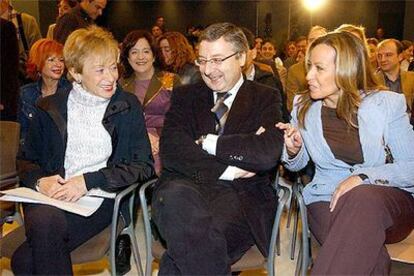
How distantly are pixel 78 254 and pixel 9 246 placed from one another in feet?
0.94

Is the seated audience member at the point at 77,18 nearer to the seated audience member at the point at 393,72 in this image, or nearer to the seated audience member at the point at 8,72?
the seated audience member at the point at 8,72

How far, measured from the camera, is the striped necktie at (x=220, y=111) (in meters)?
2.22

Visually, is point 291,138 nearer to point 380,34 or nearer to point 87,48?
point 87,48

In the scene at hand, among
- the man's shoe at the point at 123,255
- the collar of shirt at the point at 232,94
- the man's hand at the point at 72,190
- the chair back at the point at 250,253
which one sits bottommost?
the man's shoe at the point at 123,255

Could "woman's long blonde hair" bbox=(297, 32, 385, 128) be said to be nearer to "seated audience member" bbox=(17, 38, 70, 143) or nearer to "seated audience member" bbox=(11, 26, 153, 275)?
"seated audience member" bbox=(11, 26, 153, 275)

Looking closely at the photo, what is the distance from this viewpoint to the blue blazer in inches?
79.0

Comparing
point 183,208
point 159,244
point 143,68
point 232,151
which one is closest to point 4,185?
point 159,244

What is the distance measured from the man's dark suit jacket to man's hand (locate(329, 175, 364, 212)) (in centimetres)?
27

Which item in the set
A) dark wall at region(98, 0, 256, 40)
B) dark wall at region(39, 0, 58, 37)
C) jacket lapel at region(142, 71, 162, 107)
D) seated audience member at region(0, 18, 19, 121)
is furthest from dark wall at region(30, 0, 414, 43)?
jacket lapel at region(142, 71, 162, 107)

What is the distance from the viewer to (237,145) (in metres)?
2.05

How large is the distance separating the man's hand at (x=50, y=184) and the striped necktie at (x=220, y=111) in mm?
725

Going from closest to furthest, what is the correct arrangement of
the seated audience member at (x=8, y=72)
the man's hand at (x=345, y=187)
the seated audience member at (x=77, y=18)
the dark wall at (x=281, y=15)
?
the man's hand at (x=345, y=187) → the seated audience member at (x=8, y=72) → the seated audience member at (x=77, y=18) → the dark wall at (x=281, y=15)

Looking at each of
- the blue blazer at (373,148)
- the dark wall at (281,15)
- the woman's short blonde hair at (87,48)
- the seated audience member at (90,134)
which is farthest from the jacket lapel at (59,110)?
the dark wall at (281,15)

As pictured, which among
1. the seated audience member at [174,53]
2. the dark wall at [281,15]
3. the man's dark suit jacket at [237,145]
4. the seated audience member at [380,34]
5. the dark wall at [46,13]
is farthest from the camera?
the dark wall at [281,15]
